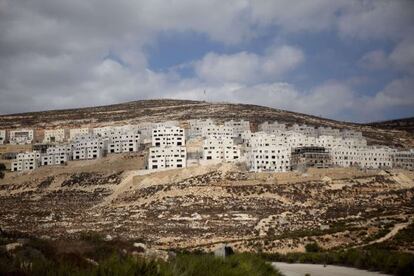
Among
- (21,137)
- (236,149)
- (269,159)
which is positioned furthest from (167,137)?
(21,137)

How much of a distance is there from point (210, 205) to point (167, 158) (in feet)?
84.9

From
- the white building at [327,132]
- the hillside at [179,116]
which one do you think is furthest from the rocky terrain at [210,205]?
the hillside at [179,116]

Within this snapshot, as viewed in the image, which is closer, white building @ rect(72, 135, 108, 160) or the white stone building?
white building @ rect(72, 135, 108, 160)

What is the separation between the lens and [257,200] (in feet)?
201

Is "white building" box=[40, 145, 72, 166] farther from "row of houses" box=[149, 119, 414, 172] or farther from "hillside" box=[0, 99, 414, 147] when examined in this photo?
"hillside" box=[0, 99, 414, 147]

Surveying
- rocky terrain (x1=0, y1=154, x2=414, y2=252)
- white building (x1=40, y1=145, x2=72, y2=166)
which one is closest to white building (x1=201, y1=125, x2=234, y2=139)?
rocky terrain (x1=0, y1=154, x2=414, y2=252)

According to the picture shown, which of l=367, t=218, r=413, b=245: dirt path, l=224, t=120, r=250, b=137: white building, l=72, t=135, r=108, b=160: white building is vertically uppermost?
l=224, t=120, r=250, b=137: white building

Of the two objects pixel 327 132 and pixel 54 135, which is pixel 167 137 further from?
pixel 54 135

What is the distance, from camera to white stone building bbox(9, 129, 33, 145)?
129625 mm

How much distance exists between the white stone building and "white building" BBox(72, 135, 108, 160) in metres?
32.7

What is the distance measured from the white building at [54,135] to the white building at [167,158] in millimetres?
54098

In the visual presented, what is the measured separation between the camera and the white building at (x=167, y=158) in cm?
8369

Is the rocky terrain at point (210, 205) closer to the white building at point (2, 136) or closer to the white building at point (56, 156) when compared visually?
the white building at point (56, 156)

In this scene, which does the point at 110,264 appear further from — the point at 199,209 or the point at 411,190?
the point at 411,190
